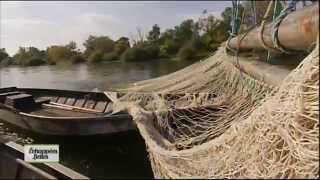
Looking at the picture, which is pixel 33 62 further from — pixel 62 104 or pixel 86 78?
pixel 62 104

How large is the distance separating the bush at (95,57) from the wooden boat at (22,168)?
47.8m

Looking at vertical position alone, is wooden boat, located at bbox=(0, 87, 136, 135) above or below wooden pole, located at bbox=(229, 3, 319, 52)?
below

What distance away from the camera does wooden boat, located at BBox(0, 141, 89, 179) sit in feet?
13.9

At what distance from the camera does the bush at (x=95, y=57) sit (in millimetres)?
52719

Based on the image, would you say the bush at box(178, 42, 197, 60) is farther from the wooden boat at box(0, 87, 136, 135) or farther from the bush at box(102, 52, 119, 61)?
the wooden boat at box(0, 87, 136, 135)

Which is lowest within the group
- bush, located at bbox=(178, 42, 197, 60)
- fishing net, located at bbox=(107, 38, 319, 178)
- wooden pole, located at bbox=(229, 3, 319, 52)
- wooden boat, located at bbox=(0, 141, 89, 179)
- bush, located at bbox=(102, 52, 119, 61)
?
bush, located at bbox=(102, 52, 119, 61)

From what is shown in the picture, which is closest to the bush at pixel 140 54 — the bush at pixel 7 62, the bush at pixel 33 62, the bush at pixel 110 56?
the bush at pixel 110 56

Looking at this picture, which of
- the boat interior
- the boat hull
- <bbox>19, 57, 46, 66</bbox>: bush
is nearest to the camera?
the boat hull

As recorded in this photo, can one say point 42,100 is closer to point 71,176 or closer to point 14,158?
point 14,158

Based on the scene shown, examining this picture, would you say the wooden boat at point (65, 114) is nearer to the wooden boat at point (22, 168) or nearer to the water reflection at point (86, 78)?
the wooden boat at point (22, 168)

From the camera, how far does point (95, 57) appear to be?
52.7m

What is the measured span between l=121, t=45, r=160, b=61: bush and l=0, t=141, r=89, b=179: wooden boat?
1724 inches

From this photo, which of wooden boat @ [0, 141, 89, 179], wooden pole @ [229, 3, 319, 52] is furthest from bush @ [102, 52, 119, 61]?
wooden pole @ [229, 3, 319, 52]

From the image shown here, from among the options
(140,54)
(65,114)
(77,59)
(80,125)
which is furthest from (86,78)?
(77,59)
